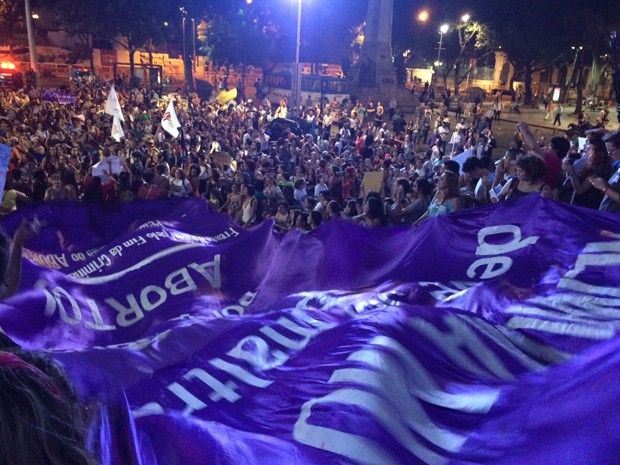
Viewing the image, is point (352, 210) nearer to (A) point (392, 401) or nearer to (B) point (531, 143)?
(B) point (531, 143)

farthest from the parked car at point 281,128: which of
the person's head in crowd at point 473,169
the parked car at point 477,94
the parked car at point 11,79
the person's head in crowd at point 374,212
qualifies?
the parked car at point 477,94

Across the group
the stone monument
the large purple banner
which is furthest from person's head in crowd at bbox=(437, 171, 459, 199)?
the stone monument

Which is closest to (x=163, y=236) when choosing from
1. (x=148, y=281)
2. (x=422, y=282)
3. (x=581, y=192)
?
(x=148, y=281)

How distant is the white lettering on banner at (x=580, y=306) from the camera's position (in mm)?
3322

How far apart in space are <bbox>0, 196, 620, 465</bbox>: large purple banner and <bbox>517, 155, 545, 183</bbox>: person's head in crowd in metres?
0.84

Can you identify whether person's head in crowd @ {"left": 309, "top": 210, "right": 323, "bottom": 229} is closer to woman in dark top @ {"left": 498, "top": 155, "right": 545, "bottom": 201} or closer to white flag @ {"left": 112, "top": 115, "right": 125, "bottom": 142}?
woman in dark top @ {"left": 498, "top": 155, "right": 545, "bottom": 201}

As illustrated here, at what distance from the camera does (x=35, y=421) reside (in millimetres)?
955

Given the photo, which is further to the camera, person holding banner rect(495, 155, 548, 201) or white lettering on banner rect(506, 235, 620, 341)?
person holding banner rect(495, 155, 548, 201)

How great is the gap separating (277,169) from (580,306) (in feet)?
32.0

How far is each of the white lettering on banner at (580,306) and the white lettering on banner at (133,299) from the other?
3.41m

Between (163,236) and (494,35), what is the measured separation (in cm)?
4704

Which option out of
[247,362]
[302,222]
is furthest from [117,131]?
[247,362]

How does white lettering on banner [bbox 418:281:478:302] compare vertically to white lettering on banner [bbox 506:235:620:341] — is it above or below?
below

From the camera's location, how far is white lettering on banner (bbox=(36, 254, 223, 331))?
17.0 ft
